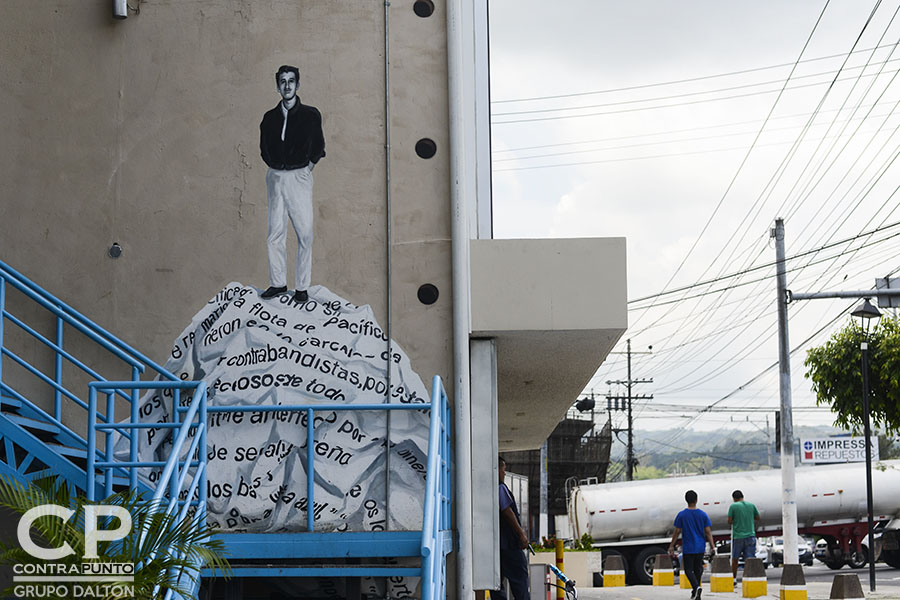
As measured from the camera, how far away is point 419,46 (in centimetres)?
955

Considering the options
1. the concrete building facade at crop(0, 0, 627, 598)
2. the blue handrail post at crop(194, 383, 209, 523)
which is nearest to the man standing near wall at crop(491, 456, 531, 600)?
the concrete building facade at crop(0, 0, 627, 598)

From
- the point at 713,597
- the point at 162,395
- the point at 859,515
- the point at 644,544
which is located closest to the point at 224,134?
the point at 162,395

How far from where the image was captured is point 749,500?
3228cm

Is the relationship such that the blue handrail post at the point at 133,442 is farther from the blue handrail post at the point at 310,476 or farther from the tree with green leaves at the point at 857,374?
the tree with green leaves at the point at 857,374

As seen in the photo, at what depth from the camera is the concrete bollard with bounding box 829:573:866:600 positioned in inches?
643

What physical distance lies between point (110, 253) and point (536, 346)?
4.02 metres

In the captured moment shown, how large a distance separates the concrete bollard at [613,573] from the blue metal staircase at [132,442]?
20.3m

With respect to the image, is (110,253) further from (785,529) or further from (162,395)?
(785,529)

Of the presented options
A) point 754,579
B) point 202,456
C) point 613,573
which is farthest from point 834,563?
point 202,456

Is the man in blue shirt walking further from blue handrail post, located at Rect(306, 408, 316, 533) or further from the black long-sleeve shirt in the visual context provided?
the black long-sleeve shirt

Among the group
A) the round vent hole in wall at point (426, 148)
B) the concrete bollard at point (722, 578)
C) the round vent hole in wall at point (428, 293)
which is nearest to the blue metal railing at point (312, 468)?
the round vent hole in wall at point (428, 293)

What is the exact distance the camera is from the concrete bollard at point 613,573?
28062 mm

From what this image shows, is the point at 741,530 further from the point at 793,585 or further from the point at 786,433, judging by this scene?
the point at 793,585

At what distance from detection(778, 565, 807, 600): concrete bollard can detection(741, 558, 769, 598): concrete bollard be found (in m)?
1.31
